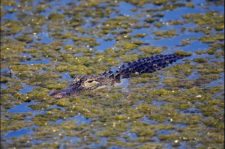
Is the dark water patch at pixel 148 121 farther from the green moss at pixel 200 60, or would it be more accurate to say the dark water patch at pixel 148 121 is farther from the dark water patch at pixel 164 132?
the green moss at pixel 200 60

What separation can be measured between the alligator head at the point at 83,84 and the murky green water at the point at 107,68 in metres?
0.16

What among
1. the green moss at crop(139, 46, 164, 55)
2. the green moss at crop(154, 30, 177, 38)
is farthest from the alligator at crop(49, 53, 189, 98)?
the green moss at crop(154, 30, 177, 38)

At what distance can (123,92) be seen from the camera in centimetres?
1239

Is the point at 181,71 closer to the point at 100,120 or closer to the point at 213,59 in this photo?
the point at 213,59

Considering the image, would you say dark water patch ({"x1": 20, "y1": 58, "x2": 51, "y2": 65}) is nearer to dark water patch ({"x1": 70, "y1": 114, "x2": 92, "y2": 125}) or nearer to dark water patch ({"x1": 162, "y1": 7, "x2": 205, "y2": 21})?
dark water patch ({"x1": 70, "y1": 114, "x2": 92, "y2": 125})

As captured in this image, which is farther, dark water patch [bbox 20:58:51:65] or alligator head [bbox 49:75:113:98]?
dark water patch [bbox 20:58:51:65]

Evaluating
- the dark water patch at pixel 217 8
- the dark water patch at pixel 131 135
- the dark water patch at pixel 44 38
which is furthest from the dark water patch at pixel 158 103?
the dark water patch at pixel 217 8

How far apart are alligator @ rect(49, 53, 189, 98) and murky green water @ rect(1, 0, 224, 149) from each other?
166 mm

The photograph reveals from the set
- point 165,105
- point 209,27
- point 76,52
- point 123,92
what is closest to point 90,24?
point 76,52

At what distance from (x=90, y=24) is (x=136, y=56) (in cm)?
293

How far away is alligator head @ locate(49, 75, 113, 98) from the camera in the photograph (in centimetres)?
1206

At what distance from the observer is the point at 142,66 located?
13398 millimetres

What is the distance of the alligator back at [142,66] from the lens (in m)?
13.1

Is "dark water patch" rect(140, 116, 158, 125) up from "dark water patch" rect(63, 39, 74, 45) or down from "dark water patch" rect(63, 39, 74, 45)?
down
